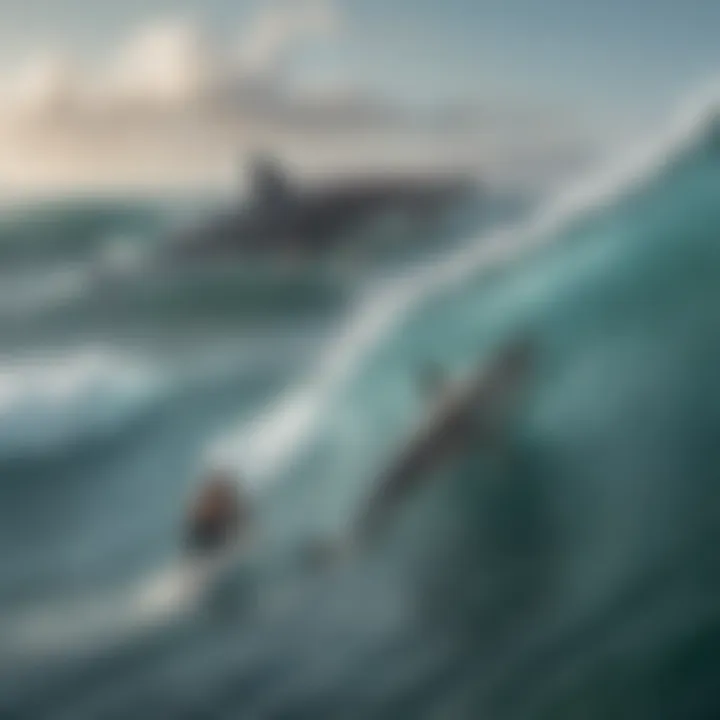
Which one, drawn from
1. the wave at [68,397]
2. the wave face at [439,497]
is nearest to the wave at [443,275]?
the wave face at [439,497]

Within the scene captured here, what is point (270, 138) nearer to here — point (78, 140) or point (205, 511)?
point (78, 140)

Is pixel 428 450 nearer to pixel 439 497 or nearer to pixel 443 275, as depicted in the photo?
pixel 439 497

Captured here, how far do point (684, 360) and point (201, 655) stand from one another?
0.59 metres

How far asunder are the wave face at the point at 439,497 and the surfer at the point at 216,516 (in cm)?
2

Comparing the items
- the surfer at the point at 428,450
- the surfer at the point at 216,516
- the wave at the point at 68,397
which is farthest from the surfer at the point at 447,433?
the wave at the point at 68,397

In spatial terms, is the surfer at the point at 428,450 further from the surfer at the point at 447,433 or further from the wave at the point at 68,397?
the wave at the point at 68,397

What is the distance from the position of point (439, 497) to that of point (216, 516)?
0.77 ft

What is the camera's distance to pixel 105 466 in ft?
3.58

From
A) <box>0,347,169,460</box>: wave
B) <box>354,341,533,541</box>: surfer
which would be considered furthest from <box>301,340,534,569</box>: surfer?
<box>0,347,169,460</box>: wave

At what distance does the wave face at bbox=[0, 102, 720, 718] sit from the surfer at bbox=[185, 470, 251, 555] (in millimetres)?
20

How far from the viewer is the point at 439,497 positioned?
1.07 metres

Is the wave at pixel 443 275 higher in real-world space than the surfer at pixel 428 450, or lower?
higher

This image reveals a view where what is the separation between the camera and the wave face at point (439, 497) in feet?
3.44

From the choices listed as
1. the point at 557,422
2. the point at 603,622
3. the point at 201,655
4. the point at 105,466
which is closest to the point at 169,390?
the point at 105,466
